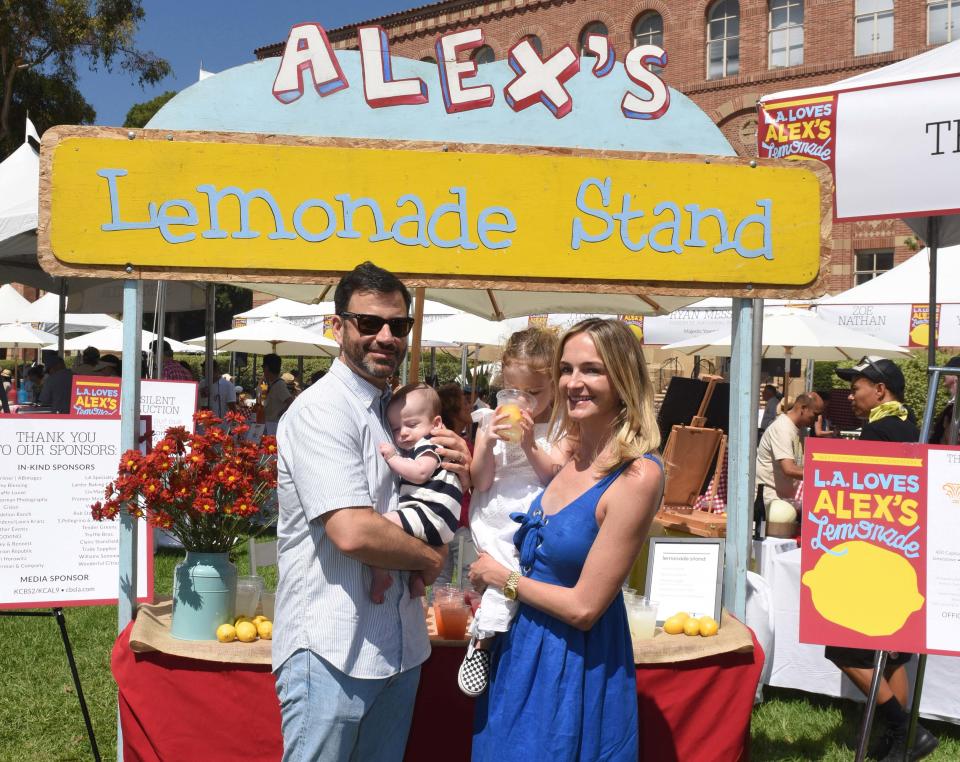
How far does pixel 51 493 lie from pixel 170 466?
590mm

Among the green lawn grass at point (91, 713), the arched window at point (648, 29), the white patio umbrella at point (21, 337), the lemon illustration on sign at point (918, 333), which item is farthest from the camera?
the arched window at point (648, 29)

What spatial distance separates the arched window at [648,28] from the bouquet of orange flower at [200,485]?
28.4m

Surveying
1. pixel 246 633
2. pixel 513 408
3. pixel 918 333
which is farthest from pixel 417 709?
pixel 918 333

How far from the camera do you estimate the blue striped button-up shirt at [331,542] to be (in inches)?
72.9

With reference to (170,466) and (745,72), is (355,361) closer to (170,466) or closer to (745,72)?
(170,466)

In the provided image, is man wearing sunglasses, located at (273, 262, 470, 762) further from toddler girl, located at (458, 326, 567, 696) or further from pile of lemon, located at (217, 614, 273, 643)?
pile of lemon, located at (217, 614, 273, 643)

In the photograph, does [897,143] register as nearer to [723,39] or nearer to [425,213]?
[425,213]

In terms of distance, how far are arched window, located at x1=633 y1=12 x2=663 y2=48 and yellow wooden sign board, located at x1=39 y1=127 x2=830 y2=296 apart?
1088 inches

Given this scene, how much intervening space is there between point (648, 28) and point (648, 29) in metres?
0.04

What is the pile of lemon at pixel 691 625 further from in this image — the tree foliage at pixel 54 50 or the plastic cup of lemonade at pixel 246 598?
the tree foliage at pixel 54 50

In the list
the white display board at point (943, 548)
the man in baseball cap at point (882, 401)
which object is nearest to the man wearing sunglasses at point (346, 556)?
the white display board at point (943, 548)

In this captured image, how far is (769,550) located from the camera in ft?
14.9

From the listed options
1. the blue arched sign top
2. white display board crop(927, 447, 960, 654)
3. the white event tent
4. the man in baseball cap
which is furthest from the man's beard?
A: the white event tent

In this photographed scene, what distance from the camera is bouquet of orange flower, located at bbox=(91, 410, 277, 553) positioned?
2.70 m
